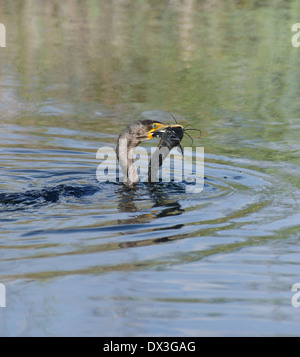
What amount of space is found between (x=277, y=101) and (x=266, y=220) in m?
6.13

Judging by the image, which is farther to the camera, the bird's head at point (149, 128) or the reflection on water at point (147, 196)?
the bird's head at point (149, 128)

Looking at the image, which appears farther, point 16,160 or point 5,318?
point 16,160

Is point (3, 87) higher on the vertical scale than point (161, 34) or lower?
lower

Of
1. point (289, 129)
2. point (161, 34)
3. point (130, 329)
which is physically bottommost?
point (130, 329)

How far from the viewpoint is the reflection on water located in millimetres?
4742

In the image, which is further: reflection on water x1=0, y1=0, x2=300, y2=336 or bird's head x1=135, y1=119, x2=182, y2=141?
bird's head x1=135, y1=119, x2=182, y2=141

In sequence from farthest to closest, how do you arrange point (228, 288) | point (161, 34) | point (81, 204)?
point (161, 34), point (81, 204), point (228, 288)

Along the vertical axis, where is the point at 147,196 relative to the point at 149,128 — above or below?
below

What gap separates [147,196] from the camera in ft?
25.6

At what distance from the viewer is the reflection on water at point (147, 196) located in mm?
4742

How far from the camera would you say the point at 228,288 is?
5078mm

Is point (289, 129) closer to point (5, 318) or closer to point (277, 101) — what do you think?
point (277, 101)

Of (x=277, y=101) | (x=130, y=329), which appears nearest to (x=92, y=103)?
(x=277, y=101)

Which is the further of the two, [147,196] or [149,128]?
[149,128]
